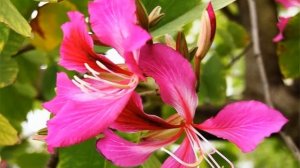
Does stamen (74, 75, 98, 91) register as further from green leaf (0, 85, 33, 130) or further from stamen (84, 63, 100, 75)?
green leaf (0, 85, 33, 130)

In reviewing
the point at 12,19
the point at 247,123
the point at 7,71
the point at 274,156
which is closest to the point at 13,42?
the point at 7,71

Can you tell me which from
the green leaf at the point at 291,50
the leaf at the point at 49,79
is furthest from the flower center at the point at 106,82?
the leaf at the point at 49,79

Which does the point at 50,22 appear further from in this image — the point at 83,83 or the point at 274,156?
the point at 274,156

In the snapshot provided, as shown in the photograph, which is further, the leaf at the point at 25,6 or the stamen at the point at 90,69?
the leaf at the point at 25,6

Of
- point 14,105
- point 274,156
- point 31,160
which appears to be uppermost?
point 14,105

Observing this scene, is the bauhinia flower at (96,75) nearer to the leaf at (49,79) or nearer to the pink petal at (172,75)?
the pink petal at (172,75)

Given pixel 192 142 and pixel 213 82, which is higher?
pixel 192 142

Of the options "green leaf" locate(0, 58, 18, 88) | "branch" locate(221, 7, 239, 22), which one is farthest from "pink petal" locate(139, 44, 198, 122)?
"branch" locate(221, 7, 239, 22)
